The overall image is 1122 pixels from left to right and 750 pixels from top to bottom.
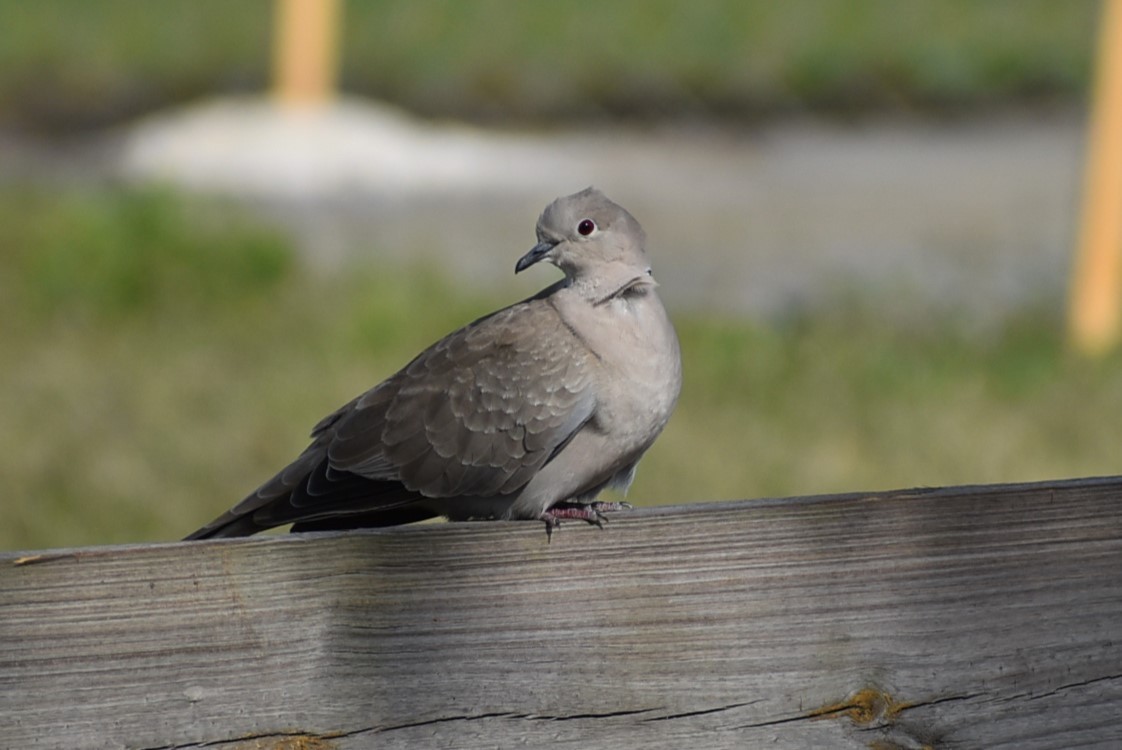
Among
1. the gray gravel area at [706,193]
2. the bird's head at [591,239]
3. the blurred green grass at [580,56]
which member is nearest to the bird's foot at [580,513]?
the bird's head at [591,239]

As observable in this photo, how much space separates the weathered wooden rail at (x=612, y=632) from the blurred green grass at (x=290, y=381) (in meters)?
3.17

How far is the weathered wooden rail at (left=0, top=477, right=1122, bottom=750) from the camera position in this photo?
164 centimetres

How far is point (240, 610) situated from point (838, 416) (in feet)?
15.5

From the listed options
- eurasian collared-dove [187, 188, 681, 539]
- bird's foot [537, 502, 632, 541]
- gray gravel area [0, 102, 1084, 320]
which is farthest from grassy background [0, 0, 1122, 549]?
bird's foot [537, 502, 632, 541]

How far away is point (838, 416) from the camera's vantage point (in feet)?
20.3

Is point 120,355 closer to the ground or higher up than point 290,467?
higher up

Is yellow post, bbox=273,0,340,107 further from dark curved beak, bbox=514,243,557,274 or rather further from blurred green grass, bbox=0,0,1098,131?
dark curved beak, bbox=514,243,557,274

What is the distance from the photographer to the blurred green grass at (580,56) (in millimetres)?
13055

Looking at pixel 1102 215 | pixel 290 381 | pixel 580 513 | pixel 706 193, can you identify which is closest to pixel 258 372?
pixel 290 381

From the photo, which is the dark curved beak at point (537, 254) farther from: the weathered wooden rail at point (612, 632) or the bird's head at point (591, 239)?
the weathered wooden rail at point (612, 632)

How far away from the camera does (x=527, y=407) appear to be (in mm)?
2598

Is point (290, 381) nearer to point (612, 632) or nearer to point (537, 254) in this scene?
point (537, 254)

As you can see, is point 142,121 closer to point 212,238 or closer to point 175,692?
point 212,238

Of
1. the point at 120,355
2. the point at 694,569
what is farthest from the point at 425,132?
the point at 694,569
